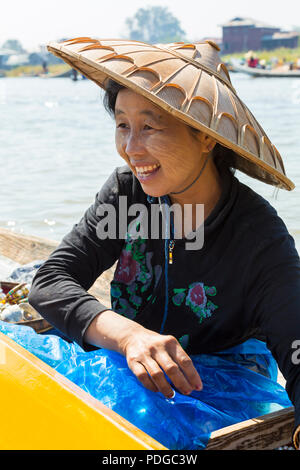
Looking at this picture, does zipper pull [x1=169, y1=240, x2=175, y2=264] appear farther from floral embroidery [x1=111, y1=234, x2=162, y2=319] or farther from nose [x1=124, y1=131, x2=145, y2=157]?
nose [x1=124, y1=131, x2=145, y2=157]

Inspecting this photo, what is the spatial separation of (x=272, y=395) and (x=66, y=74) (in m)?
51.9

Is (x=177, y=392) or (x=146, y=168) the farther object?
(x=146, y=168)

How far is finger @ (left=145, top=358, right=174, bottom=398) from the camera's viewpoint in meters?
1.15

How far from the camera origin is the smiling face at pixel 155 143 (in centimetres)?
130

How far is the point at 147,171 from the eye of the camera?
1344 mm

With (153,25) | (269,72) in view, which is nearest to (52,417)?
(269,72)

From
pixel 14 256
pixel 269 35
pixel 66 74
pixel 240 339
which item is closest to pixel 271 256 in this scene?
pixel 240 339

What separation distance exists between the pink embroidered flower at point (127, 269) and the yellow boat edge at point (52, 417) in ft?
1.26

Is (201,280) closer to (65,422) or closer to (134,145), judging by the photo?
(134,145)

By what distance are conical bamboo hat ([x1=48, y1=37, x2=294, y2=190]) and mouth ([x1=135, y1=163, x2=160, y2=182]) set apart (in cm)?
18

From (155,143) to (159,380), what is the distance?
49cm

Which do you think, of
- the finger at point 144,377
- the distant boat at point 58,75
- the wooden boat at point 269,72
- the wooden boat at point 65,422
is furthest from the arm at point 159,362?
the distant boat at point 58,75

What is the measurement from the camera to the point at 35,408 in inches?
44.6

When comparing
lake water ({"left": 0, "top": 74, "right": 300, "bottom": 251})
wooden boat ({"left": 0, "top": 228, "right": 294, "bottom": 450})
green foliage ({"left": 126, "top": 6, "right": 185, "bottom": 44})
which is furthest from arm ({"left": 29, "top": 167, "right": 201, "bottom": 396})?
green foliage ({"left": 126, "top": 6, "right": 185, "bottom": 44})
